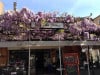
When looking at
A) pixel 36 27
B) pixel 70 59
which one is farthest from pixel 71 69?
pixel 36 27

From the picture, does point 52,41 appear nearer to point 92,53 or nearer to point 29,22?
point 29,22

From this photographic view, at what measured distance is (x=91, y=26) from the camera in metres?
17.7

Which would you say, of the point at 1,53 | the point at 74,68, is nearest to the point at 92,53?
the point at 74,68

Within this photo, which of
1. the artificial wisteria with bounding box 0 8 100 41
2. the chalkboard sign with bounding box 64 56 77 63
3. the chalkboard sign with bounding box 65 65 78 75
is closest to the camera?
the chalkboard sign with bounding box 65 65 78 75

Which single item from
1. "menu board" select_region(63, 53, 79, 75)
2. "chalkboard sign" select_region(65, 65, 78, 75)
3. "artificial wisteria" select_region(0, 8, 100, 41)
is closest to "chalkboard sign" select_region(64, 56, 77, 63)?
"menu board" select_region(63, 53, 79, 75)

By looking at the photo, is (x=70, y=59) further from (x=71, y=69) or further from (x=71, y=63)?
(x=71, y=69)

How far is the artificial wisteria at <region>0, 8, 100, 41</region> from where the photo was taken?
640 inches

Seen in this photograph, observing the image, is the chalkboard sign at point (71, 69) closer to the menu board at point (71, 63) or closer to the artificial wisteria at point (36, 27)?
the menu board at point (71, 63)

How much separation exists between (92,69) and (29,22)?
495 cm

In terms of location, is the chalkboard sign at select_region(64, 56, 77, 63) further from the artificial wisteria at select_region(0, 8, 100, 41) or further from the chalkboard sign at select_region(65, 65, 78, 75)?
the artificial wisteria at select_region(0, 8, 100, 41)

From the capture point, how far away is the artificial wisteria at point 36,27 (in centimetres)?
1625

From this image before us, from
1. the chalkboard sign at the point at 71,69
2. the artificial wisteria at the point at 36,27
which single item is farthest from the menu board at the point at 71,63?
the artificial wisteria at the point at 36,27

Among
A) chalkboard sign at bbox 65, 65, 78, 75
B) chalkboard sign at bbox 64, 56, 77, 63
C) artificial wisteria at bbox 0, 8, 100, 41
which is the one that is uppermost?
artificial wisteria at bbox 0, 8, 100, 41

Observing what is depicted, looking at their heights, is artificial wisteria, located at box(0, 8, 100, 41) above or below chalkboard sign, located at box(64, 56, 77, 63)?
above
